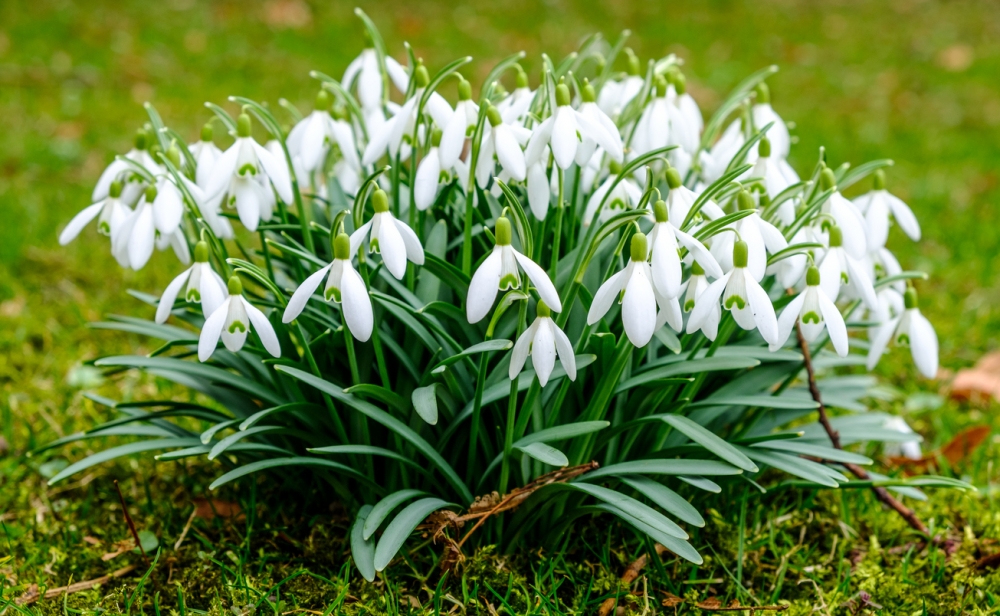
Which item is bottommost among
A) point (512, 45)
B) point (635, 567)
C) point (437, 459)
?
point (635, 567)

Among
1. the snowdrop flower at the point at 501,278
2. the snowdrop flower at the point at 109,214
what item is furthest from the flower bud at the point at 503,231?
the snowdrop flower at the point at 109,214

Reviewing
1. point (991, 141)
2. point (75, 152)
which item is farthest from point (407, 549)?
point (991, 141)

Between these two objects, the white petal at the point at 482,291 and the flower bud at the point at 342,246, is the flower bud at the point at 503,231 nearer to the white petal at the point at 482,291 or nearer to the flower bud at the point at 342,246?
the white petal at the point at 482,291

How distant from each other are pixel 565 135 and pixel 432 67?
4946 mm

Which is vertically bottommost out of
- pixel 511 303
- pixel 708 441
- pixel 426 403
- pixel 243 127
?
pixel 708 441

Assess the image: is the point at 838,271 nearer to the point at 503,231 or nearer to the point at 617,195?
the point at 617,195

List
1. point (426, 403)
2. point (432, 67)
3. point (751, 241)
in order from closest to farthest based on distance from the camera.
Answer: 1. point (751, 241)
2. point (426, 403)
3. point (432, 67)

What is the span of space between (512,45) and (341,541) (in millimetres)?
5710

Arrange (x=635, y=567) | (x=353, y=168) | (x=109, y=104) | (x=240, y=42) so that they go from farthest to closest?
1. (x=240, y=42)
2. (x=109, y=104)
3. (x=353, y=168)
4. (x=635, y=567)

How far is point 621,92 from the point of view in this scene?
1916 millimetres

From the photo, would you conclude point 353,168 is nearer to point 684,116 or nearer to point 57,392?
point 684,116

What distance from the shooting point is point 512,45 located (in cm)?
690

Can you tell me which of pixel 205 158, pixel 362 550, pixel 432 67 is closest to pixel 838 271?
pixel 362 550

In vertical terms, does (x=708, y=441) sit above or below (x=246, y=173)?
below
